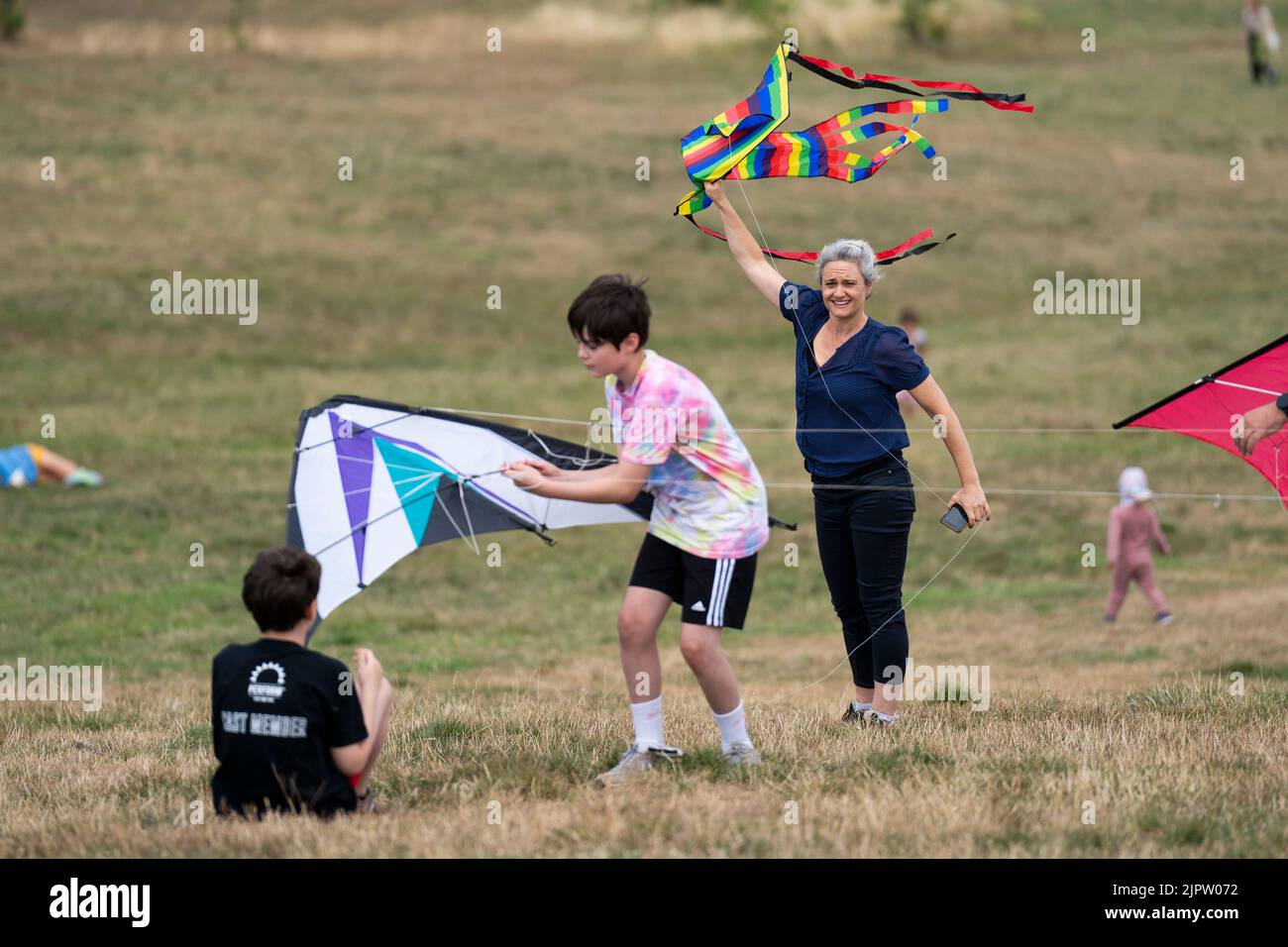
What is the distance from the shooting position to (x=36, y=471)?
54.4ft

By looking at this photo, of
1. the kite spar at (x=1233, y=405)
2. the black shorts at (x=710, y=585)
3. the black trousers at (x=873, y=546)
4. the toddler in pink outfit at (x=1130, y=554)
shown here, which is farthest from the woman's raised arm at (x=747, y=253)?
the toddler in pink outfit at (x=1130, y=554)

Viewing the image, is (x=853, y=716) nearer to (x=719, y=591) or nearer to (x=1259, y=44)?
(x=719, y=591)

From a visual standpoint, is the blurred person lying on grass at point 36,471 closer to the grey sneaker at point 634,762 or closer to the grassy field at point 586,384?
the grassy field at point 586,384

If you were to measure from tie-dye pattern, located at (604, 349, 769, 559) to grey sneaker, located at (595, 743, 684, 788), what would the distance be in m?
0.80

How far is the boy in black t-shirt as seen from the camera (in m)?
4.63

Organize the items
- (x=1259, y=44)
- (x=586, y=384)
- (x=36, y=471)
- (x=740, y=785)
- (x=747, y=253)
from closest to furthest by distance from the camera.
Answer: (x=740, y=785) < (x=747, y=253) < (x=36, y=471) < (x=586, y=384) < (x=1259, y=44)

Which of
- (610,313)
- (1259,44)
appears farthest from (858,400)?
(1259,44)

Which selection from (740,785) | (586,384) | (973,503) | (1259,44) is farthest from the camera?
(1259,44)

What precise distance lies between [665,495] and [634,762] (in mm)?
1001

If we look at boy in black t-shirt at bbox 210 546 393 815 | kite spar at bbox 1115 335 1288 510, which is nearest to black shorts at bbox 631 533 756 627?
boy in black t-shirt at bbox 210 546 393 815

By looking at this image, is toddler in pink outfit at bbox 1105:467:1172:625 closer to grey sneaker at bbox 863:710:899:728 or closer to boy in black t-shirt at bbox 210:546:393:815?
grey sneaker at bbox 863:710:899:728

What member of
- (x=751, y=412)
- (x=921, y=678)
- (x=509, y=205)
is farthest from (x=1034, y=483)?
(x=509, y=205)

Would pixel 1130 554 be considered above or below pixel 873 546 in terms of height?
below
